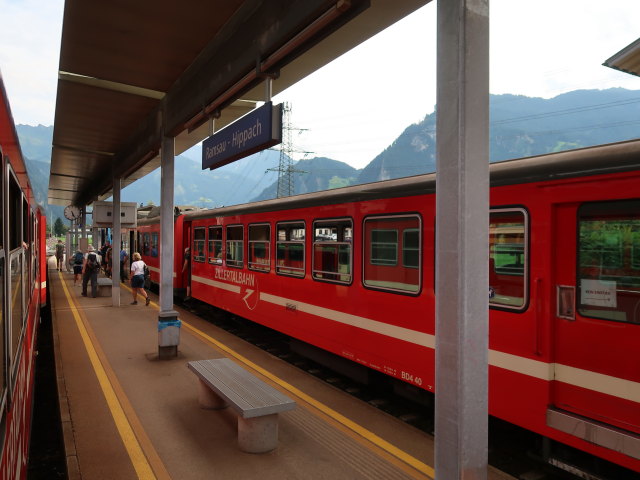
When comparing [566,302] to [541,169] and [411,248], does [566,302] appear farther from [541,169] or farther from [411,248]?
[411,248]

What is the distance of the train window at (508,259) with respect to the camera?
14.3 ft

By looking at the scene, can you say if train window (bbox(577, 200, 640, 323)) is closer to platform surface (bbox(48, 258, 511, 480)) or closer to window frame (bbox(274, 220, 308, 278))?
platform surface (bbox(48, 258, 511, 480))

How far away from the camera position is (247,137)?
4.88 metres

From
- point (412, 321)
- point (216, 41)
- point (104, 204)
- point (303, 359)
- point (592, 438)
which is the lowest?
point (303, 359)

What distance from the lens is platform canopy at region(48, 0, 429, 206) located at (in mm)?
4180

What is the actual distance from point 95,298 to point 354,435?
1222 centimetres

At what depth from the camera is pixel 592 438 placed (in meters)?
3.66

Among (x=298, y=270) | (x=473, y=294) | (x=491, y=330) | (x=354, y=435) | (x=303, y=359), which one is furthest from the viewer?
(x=303, y=359)

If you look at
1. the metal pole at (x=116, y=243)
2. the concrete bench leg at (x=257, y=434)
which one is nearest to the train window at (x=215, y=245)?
the metal pole at (x=116, y=243)

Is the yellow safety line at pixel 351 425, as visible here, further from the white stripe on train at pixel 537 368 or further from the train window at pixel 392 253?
the train window at pixel 392 253

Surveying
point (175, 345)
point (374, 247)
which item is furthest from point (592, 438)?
point (175, 345)

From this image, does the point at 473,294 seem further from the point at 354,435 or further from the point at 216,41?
the point at 216,41

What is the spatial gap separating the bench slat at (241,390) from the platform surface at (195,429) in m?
0.43

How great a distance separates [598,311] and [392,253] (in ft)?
8.02
